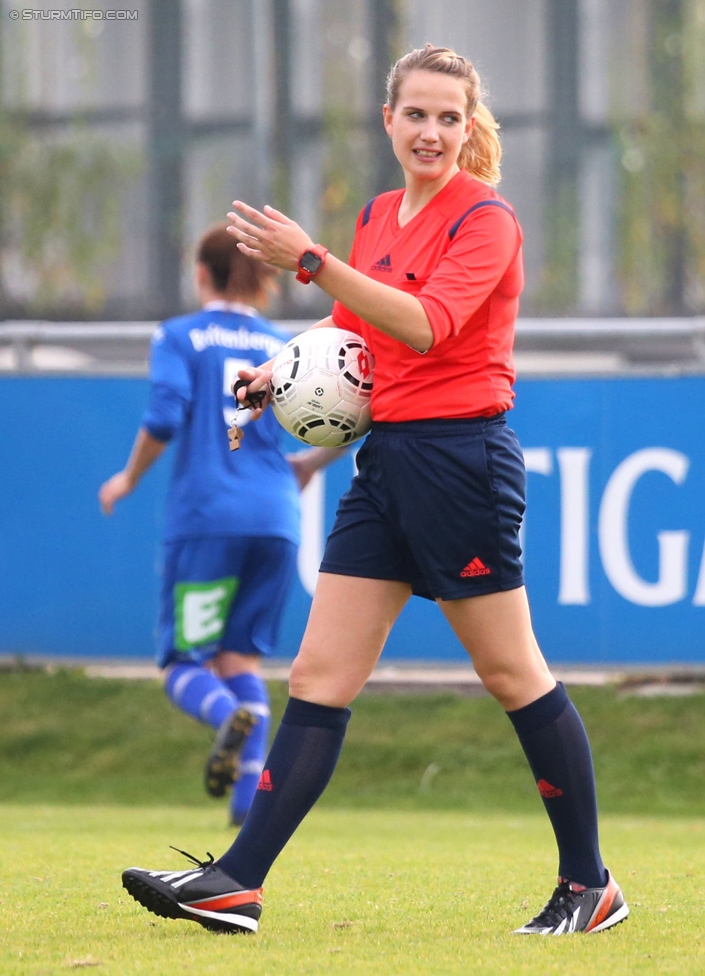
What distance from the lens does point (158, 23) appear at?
17.0 metres

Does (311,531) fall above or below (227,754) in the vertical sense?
above

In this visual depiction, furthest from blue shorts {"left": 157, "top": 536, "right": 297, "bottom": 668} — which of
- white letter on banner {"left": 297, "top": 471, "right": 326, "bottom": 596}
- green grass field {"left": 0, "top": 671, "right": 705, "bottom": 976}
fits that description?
white letter on banner {"left": 297, "top": 471, "right": 326, "bottom": 596}

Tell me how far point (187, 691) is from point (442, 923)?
2485mm

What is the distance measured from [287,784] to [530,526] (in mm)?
4034

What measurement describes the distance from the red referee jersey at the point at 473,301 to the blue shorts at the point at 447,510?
6cm

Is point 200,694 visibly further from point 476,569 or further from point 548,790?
point 476,569

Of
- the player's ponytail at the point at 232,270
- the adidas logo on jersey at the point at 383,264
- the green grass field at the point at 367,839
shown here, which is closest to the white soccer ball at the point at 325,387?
the adidas logo on jersey at the point at 383,264

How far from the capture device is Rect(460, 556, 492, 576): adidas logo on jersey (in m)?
3.75

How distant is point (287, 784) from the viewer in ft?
12.5

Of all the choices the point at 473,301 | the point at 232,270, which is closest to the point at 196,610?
the point at 232,270

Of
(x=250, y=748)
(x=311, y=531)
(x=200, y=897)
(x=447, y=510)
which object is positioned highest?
(x=447, y=510)

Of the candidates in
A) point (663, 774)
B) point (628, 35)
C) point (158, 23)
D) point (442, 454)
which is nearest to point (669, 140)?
point (628, 35)

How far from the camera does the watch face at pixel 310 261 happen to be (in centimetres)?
355

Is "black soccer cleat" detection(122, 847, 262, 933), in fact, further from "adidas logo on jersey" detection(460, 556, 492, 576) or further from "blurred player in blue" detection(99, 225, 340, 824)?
"blurred player in blue" detection(99, 225, 340, 824)
